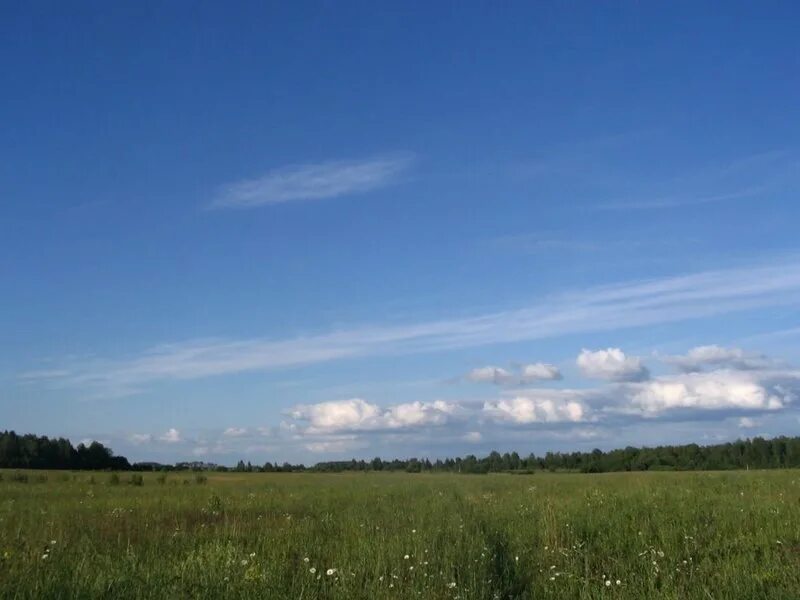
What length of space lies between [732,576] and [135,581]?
6.82 metres

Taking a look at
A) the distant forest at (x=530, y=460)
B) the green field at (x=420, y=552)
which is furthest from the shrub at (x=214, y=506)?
the distant forest at (x=530, y=460)

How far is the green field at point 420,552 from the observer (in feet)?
26.4

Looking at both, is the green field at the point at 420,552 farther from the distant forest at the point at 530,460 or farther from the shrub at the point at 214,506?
the distant forest at the point at 530,460

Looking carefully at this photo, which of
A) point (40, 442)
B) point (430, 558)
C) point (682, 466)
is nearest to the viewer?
point (430, 558)

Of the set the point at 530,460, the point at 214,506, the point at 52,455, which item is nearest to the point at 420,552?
the point at 214,506

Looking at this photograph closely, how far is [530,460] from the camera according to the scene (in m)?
111

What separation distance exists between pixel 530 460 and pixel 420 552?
104 m

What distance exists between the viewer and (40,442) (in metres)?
69.9

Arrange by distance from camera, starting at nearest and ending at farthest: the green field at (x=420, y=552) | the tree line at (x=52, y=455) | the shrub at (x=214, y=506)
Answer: the green field at (x=420, y=552) < the shrub at (x=214, y=506) < the tree line at (x=52, y=455)

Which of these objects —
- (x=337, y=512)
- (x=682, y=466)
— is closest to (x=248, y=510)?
(x=337, y=512)

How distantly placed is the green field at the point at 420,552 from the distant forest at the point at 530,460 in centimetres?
4868

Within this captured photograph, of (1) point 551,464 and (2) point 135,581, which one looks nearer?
(2) point 135,581

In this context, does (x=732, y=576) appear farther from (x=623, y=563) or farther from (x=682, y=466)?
(x=682, y=466)

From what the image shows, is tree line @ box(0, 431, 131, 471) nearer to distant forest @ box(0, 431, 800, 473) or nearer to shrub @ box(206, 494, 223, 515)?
distant forest @ box(0, 431, 800, 473)
